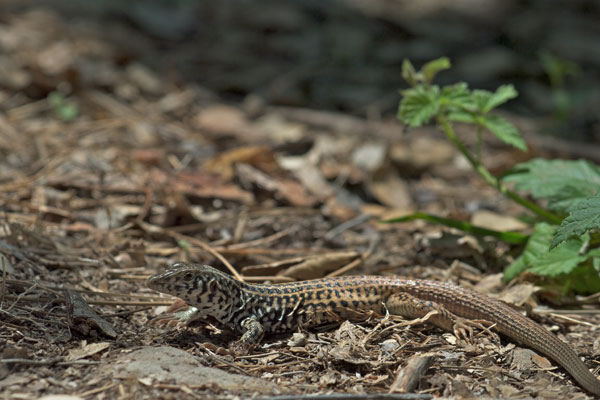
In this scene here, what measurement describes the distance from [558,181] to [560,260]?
0.64m

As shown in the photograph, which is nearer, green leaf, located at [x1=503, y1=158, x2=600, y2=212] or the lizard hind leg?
the lizard hind leg

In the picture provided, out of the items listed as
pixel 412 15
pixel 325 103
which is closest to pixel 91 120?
pixel 325 103

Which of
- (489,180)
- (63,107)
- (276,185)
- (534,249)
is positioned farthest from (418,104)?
(63,107)

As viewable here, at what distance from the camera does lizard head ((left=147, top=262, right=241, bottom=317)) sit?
3541 mm

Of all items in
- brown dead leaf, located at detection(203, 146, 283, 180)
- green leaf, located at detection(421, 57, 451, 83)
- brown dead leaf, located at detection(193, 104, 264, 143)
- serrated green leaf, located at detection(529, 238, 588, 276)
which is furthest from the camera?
brown dead leaf, located at detection(193, 104, 264, 143)

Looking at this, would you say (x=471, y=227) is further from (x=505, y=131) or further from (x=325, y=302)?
(x=325, y=302)

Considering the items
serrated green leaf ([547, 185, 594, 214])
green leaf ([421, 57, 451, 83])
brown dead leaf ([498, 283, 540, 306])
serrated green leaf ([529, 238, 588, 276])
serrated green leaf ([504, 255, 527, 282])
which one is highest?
green leaf ([421, 57, 451, 83])

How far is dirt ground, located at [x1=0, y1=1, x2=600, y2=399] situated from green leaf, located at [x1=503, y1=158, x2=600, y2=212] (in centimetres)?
63

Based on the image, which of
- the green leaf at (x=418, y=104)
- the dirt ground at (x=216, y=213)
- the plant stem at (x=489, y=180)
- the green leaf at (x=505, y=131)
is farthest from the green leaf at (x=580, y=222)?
the green leaf at (x=418, y=104)

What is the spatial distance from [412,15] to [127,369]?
9.32m

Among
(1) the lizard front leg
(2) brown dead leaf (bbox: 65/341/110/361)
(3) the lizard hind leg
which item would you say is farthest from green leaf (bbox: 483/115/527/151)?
(2) brown dead leaf (bbox: 65/341/110/361)

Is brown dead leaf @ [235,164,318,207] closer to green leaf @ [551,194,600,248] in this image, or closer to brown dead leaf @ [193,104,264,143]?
brown dead leaf @ [193,104,264,143]

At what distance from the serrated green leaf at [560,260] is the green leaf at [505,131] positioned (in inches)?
28.9

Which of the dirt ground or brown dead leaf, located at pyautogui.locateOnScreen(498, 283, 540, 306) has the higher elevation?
the dirt ground
